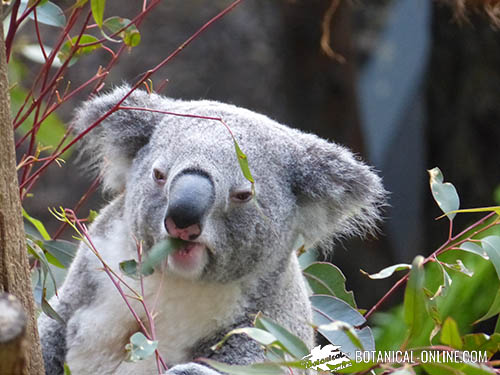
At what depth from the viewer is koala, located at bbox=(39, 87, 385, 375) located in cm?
181

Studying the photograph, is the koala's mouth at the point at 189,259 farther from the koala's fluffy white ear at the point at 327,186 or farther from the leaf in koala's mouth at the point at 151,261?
the koala's fluffy white ear at the point at 327,186

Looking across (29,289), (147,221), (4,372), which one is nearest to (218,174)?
(147,221)

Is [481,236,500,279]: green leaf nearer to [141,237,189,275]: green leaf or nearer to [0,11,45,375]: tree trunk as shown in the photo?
[141,237,189,275]: green leaf

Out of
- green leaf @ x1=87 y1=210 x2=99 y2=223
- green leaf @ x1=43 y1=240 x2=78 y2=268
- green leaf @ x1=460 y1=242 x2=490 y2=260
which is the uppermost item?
green leaf @ x1=460 y1=242 x2=490 y2=260

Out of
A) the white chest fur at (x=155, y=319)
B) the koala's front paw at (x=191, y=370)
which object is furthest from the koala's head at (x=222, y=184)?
the koala's front paw at (x=191, y=370)

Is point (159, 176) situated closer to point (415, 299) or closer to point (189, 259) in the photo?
point (189, 259)

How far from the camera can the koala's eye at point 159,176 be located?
6.03 ft

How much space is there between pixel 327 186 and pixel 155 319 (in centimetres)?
60

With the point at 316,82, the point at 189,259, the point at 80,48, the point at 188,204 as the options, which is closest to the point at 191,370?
the point at 189,259

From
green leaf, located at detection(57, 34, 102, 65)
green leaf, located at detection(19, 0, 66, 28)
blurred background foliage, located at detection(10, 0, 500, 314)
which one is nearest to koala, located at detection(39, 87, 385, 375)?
green leaf, located at detection(57, 34, 102, 65)

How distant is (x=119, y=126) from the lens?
2.07 m

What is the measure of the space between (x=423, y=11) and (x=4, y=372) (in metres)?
6.13

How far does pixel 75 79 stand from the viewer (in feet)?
17.4

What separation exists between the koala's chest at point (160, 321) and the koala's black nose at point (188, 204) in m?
0.28
